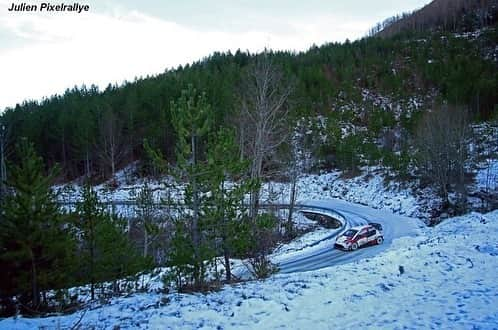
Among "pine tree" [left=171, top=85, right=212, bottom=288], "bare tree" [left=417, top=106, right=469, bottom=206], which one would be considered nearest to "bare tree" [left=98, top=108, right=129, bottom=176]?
"bare tree" [left=417, top=106, right=469, bottom=206]

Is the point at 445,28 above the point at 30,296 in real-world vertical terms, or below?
above

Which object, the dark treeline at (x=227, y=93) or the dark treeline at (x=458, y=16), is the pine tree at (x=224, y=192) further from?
the dark treeline at (x=458, y=16)

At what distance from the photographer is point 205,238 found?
10.7 m

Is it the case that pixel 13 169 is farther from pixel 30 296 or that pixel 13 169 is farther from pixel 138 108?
pixel 138 108

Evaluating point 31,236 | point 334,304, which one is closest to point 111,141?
point 31,236

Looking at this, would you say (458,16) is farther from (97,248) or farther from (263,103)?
(97,248)

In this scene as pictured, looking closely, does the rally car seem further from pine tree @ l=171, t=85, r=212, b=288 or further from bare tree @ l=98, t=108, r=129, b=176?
bare tree @ l=98, t=108, r=129, b=176

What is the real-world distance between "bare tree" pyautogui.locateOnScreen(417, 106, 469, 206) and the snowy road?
4.44m

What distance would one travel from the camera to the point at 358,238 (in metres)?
20.1

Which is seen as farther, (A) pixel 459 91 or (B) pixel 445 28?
(B) pixel 445 28

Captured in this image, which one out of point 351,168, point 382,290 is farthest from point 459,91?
point 382,290

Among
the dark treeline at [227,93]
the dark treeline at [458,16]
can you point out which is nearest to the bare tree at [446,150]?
the dark treeline at [227,93]

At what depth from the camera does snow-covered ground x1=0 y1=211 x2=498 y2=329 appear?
21.2 feet

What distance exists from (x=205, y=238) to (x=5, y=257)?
5.29 meters
